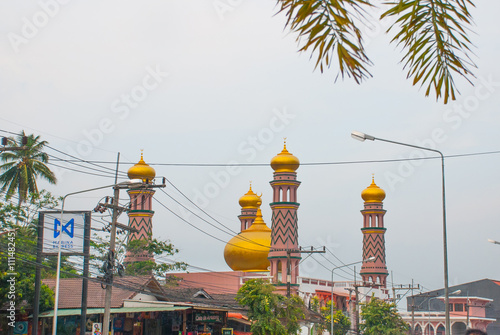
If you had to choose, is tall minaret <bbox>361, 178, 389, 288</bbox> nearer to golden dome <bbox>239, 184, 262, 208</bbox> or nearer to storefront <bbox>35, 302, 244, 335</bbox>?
golden dome <bbox>239, 184, 262, 208</bbox>

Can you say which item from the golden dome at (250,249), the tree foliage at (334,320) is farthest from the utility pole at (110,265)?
the golden dome at (250,249)

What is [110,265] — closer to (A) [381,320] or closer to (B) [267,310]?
(B) [267,310]

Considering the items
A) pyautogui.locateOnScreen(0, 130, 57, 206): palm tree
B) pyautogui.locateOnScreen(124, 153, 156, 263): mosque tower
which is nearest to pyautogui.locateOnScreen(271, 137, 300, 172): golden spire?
pyautogui.locateOnScreen(124, 153, 156, 263): mosque tower

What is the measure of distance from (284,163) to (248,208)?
15.4m

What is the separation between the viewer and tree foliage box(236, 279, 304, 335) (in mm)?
42562

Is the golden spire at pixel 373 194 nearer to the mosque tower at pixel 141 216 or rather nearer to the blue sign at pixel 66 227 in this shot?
the mosque tower at pixel 141 216

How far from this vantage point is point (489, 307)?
95.2 metres

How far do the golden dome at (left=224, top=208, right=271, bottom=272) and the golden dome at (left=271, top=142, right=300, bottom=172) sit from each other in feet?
26.1

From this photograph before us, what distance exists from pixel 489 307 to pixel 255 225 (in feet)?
128

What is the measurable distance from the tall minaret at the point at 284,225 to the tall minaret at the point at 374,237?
40.6 ft

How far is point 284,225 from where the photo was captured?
212 ft

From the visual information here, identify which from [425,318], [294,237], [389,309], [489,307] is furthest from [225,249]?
[489,307]

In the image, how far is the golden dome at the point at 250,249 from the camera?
71.5 meters

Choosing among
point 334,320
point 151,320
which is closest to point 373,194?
point 334,320
